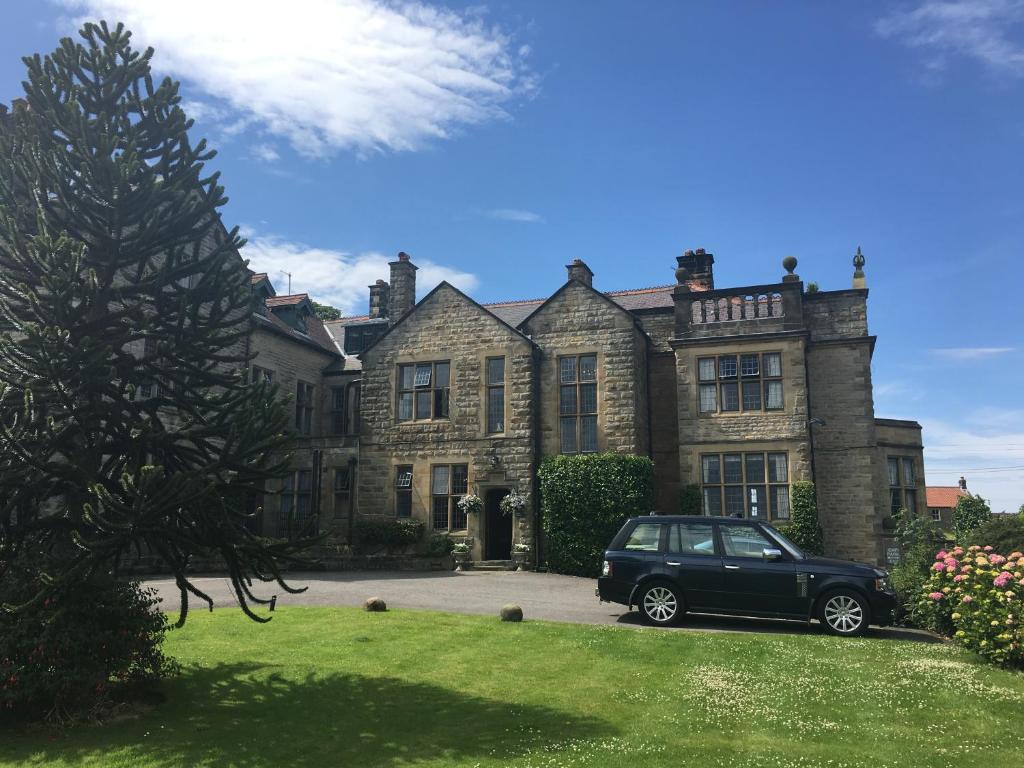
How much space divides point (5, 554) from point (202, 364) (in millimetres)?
2989

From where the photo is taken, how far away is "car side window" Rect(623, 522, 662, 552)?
13.6m

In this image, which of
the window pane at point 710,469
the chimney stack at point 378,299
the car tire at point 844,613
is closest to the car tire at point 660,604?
the car tire at point 844,613

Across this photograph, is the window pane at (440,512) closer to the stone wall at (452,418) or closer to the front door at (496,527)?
the stone wall at (452,418)

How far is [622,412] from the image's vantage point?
79.4 feet

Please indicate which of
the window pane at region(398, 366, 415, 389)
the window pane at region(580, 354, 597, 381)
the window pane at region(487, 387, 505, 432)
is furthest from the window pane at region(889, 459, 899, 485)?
the window pane at region(398, 366, 415, 389)

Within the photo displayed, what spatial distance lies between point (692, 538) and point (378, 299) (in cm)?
2522

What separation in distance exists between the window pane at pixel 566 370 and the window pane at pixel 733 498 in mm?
6018

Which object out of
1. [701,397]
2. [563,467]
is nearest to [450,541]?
[563,467]

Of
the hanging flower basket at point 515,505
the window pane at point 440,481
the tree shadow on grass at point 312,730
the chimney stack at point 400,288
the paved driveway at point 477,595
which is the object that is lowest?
the tree shadow on grass at point 312,730

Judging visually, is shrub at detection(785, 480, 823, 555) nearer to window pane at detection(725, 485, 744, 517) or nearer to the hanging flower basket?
window pane at detection(725, 485, 744, 517)

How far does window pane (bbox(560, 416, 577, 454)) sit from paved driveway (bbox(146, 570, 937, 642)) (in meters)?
4.15

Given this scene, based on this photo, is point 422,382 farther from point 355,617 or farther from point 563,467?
point 355,617

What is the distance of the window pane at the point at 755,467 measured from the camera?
2294 centimetres

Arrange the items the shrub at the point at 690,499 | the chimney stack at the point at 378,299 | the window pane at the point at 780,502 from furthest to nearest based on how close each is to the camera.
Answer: the chimney stack at the point at 378,299 < the shrub at the point at 690,499 < the window pane at the point at 780,502
